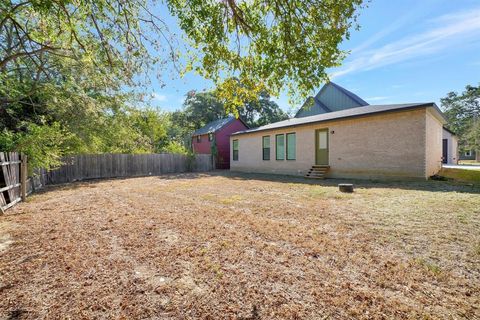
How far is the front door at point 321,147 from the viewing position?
1217 cm

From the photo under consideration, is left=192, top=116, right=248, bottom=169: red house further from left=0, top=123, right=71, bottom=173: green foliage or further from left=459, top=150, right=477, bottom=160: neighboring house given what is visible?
left=459, top=150, right=477, bottom=160: neighboring house

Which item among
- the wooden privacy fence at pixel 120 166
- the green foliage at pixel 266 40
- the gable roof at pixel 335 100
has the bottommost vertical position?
the wooden privacy fence at pixel 120 166

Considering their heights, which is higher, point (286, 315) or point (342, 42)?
point (342, 42)

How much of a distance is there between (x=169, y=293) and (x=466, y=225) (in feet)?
16.3

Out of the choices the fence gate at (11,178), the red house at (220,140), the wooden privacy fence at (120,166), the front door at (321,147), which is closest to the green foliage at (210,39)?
the fence gate at (11,178)

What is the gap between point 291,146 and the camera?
46.1 feet

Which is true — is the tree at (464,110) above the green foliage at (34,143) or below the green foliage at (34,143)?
above

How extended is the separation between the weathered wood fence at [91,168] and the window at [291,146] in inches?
353

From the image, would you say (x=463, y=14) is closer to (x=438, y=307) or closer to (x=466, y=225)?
(x=466, y=225)

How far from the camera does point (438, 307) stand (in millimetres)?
1918

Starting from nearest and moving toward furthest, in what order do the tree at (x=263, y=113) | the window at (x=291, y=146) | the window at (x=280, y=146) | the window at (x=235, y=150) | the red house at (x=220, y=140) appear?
the window at (x=291, y=146) → the window at (x=280, y=146) → the window at (x=235, y=150) → the red house at (x=220, y=140) → the tree at (x=263, y=113)

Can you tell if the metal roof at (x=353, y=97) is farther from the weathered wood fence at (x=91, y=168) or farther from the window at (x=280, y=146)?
the weathered wood fence at (x=91, y=168)

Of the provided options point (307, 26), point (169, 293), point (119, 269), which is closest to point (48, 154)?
point (119, 269)

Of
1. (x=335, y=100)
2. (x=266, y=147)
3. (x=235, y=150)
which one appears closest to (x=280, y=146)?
(x=266, y=147)
